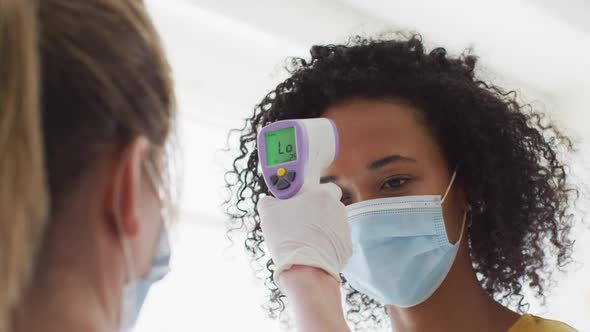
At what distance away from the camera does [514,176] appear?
1774mm

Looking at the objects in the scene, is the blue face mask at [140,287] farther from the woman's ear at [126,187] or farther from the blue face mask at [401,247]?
the blue face mask at [401,247]

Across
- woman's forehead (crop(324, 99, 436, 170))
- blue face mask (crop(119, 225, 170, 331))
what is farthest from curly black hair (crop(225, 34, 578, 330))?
blue face mask (crop(119, 225, 170, 331))

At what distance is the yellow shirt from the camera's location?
5.15ft

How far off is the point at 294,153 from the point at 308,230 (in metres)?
0.15

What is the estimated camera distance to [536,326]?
5.16ft

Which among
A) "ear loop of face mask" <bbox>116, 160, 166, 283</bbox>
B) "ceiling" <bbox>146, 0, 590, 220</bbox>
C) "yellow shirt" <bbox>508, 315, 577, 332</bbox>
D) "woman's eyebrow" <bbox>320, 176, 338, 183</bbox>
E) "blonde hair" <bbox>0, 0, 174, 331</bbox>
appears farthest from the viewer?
"ceiling" <bbox>146, 0, 590, 220</bbox>

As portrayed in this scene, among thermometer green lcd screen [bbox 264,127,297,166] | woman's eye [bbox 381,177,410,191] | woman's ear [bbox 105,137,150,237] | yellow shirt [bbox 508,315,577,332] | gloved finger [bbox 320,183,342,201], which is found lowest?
yellow shirt [bbox 508,315,577,332]

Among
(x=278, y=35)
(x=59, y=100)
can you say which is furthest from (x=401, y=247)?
(x=278, y=35)

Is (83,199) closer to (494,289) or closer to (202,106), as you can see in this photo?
(494,289)

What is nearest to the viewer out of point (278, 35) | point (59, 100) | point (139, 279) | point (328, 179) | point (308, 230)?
point (59, 100)

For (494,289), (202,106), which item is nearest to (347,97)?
(494,289)

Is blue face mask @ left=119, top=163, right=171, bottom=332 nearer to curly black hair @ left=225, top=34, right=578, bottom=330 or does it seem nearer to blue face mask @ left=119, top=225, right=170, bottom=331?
blue face mask @ left=119, top=225, right=170, bottom=331

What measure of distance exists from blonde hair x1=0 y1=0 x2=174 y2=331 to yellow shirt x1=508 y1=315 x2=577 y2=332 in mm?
1055

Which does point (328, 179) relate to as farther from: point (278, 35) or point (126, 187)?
point (278, 35)
